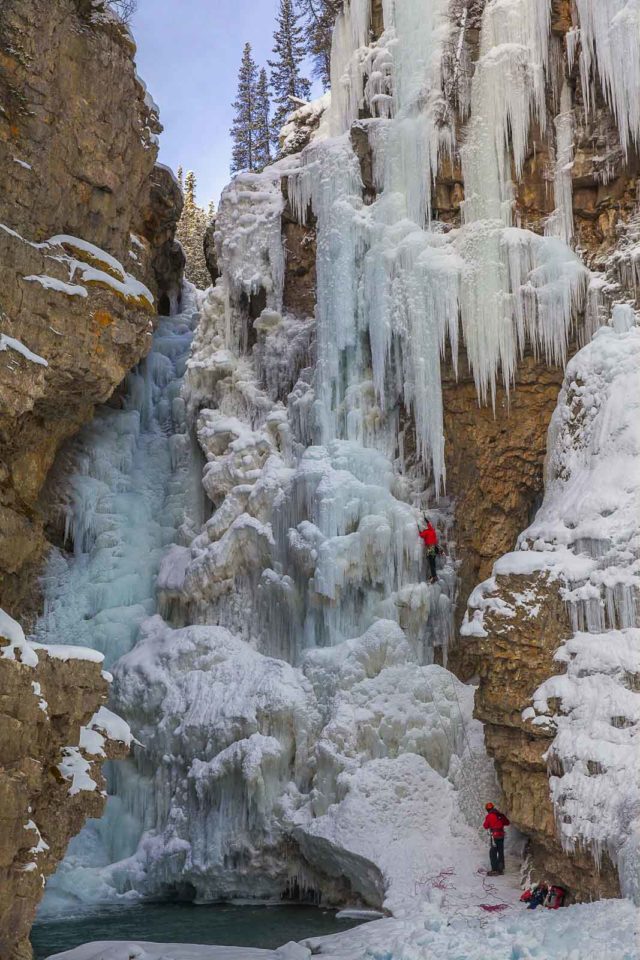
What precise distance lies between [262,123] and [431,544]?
882 inches

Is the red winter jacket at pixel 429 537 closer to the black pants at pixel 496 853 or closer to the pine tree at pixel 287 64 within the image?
the black pants at pixel 496 853

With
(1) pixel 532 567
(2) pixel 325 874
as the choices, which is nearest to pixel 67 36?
(1) pixel 532 567

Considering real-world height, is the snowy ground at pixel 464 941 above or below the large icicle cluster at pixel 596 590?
below

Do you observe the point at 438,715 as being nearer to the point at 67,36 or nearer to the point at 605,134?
the point at 605,134

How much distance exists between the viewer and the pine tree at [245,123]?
110ft

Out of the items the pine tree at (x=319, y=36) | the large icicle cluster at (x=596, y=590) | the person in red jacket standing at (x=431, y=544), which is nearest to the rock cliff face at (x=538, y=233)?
the person in red jacket standing at (x=431, y=544)

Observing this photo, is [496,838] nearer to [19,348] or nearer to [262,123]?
[19,348]

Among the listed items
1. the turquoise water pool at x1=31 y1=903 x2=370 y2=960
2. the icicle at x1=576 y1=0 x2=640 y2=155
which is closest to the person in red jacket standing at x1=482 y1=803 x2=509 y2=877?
the turquoise water pool at x1=31 y1=903 x2=370 y2=960

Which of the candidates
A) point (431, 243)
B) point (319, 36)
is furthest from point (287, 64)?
point (431, 243)

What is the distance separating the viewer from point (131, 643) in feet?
57.4

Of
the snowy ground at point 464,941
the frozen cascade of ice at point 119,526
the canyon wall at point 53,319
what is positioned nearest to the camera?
the snowy ground at point 464,941

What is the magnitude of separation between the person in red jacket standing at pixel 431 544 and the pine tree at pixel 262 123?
67.3 ft

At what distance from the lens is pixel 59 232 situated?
13711mm

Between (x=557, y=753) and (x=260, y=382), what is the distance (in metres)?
9.58
